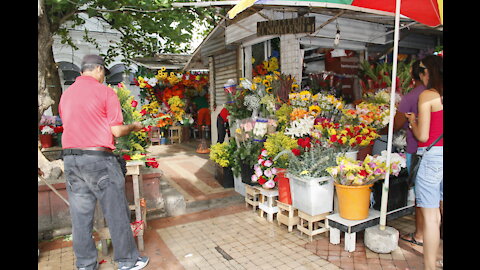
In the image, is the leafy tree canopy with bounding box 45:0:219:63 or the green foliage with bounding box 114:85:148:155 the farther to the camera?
the leafy tree canopy with bounding box 45:0:219:63

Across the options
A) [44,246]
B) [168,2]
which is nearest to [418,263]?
[44,246]

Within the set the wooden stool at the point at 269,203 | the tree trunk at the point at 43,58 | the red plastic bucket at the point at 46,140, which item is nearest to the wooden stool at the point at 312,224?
the wooden stool at the point at 269,203

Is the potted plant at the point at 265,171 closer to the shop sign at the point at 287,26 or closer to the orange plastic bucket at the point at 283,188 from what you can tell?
the orange plastic bucket at the point at 283,188

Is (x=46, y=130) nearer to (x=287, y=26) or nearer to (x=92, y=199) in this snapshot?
(x=92, y=199)

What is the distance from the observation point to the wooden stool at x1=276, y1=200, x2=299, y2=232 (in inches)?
178

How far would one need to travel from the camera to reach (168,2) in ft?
19.9

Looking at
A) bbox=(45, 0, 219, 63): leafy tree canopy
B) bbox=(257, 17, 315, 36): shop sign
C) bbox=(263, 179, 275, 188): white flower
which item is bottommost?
bbox=(263, 179, 275, 188): white flower

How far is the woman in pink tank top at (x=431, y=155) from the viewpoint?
10.00 ft

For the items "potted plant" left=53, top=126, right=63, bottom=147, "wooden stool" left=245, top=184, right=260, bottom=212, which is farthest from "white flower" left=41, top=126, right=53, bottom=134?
"wooden stool" left=245, top=184, right=260, bottom=212

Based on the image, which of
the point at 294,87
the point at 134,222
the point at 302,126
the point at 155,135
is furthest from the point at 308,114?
the point at 155,135

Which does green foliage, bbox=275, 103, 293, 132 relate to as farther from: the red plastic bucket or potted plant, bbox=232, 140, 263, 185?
the red plastic bucket

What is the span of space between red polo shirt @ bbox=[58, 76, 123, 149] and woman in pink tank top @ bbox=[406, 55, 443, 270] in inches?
118

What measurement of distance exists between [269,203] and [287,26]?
2.95 meters

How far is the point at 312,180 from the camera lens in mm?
4051
